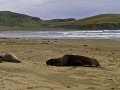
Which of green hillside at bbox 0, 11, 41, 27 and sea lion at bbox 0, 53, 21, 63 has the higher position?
green hillside at bbox 0, 11, 41, 27

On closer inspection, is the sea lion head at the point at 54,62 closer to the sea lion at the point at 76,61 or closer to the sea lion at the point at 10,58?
the sea lion at the point at 76,61

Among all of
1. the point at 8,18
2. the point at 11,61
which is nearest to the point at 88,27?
the point at 8,18

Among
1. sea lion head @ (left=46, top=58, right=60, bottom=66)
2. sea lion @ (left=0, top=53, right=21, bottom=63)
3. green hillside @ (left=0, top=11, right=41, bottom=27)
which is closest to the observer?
sea lion head @ (left=46, top=58, right=60, bottom=66)

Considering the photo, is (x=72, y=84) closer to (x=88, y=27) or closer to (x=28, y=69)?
(x=28, y=69)

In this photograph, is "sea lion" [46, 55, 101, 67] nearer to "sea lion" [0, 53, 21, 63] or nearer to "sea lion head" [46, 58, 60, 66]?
"sea lion head" [46, 58, 60, 66]

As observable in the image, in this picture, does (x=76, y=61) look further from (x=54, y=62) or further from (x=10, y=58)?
(x=10, y=58)

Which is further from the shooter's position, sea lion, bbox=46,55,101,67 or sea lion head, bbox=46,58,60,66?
sea lion head, bbox=46,58,60,66

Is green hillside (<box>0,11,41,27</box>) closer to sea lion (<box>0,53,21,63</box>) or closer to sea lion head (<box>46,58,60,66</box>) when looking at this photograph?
sea lion (<box>0,53,21,63</box>)

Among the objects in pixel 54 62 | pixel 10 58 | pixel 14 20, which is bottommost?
pixel 54 62

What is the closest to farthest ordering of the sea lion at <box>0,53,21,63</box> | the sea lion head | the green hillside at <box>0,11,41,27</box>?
the sea lion head → the sea lion at <box>0,53,21,63</box> → the green hillside at <box>0,11,41,27</box>

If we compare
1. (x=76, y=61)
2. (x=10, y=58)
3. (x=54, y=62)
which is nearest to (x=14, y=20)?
(x=10, y=58)

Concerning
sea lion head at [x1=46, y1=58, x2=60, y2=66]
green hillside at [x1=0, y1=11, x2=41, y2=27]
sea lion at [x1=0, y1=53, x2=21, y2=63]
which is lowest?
sea lion head at [x1=46, y1=58, x2=60, y2=66]

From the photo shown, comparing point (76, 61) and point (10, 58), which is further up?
point (10, 58)

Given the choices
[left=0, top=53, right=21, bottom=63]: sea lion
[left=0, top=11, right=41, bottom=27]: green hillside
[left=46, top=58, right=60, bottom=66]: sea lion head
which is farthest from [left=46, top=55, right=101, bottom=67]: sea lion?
[left=0, top=11, right=41, bottom=27]: green hillside
